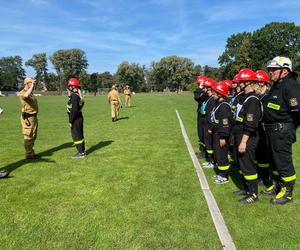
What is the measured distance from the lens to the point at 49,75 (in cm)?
13700

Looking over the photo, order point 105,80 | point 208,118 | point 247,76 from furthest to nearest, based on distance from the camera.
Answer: point 105,80
point 208,118
point 247,76

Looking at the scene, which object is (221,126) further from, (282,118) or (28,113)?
(28,113)

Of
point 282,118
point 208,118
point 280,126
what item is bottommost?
point 208,118

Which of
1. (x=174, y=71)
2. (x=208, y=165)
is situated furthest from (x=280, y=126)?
(x=174, y=71)

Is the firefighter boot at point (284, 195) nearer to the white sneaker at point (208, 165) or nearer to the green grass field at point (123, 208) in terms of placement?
the green grass field at point (123, 208)

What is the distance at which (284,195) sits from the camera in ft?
19.6

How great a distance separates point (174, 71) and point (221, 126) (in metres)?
130

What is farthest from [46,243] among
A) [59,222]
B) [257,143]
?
[257,143]

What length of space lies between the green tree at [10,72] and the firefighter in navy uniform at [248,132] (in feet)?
435

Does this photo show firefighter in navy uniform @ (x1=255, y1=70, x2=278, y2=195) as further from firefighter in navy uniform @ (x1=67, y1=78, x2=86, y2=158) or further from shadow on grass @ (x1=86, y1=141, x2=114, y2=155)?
shadow on grass @ (x1=86, y1=141, x2=114, y2=155)

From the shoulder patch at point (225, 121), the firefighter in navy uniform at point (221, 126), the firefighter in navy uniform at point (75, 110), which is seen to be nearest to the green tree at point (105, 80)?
the firefighter in navy uniform at point (75, 110)

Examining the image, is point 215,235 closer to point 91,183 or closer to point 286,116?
point 286,116

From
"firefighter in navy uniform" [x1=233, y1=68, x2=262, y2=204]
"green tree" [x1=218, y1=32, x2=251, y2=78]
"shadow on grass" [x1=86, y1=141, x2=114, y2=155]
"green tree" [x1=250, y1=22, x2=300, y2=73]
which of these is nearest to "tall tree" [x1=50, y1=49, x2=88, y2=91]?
"green tree" [x1=218, y1=32, x2=251, y2=78]

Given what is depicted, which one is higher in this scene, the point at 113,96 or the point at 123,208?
the point at 113,96
